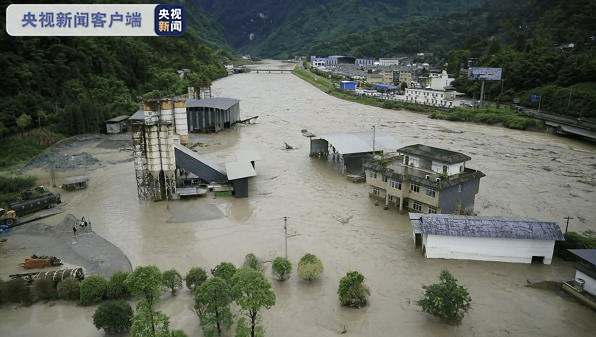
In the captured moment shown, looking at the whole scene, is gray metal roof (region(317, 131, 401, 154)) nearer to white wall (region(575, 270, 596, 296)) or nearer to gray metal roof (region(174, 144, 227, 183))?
gray metal roof (region(174, 144, 227, 183))

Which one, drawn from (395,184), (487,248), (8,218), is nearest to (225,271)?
(487,248)

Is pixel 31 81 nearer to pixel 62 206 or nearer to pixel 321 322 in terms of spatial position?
pixel 62 206

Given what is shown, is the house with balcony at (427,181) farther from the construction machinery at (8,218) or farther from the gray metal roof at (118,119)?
the gray metal roof at (118,119)

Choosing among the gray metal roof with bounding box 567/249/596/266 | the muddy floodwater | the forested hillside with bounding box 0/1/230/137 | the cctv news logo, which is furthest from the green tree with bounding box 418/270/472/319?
the forested hillside with bounding box 0/1/230/137

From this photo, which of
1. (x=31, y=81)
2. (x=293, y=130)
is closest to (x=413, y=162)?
(x=293, y=130)

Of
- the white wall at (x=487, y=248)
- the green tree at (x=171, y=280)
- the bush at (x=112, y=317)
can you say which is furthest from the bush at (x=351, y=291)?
the bush at (x=112, y=317)
